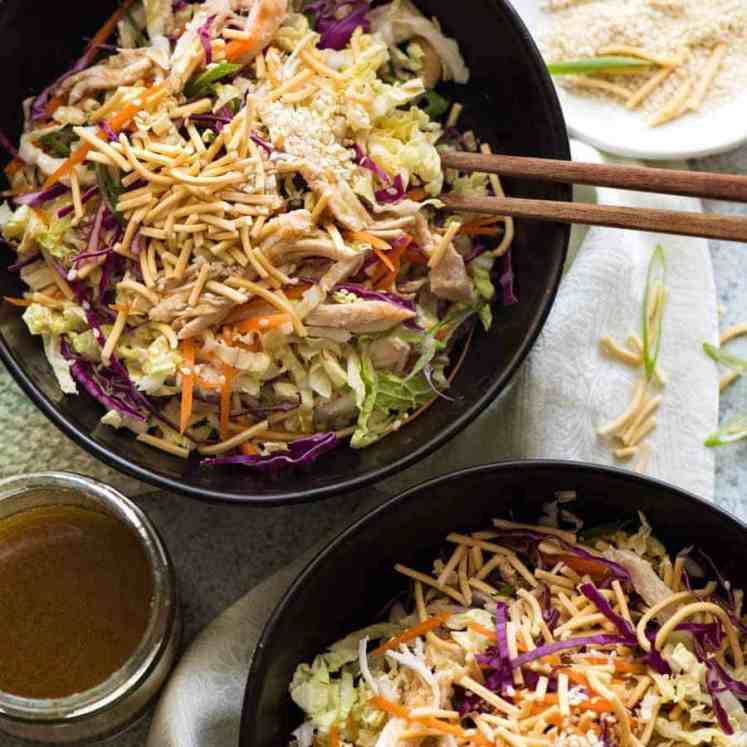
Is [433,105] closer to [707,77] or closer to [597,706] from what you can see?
[707,77]

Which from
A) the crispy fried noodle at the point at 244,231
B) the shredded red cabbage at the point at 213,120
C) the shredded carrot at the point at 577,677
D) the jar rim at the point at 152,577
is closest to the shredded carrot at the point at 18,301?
the crispy fried noodle at the point at 244,231

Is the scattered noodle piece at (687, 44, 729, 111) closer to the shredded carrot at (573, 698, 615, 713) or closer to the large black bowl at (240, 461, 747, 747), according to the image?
the large black bowl at (240, 461, 747, 747)

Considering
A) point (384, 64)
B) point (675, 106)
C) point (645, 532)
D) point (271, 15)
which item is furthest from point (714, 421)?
point (271, 15)

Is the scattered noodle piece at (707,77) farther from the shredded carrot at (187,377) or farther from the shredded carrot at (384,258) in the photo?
the shredded carrot at (187,377)

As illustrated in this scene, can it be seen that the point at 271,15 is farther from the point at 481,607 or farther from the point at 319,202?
the point at 481,607

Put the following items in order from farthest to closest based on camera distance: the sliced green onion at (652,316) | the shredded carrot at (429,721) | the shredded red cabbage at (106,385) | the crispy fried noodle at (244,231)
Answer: the sliced green onion at (652,316)
the shredded red cabbage at (106,385)
the crispy fried noodle at (244,231)
the shredded carrot at (429,721)

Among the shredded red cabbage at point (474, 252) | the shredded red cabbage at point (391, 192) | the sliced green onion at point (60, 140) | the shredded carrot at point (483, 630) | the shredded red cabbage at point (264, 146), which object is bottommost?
the shredded carrot at point (483, 630)

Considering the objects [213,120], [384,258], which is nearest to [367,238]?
[384,258]
